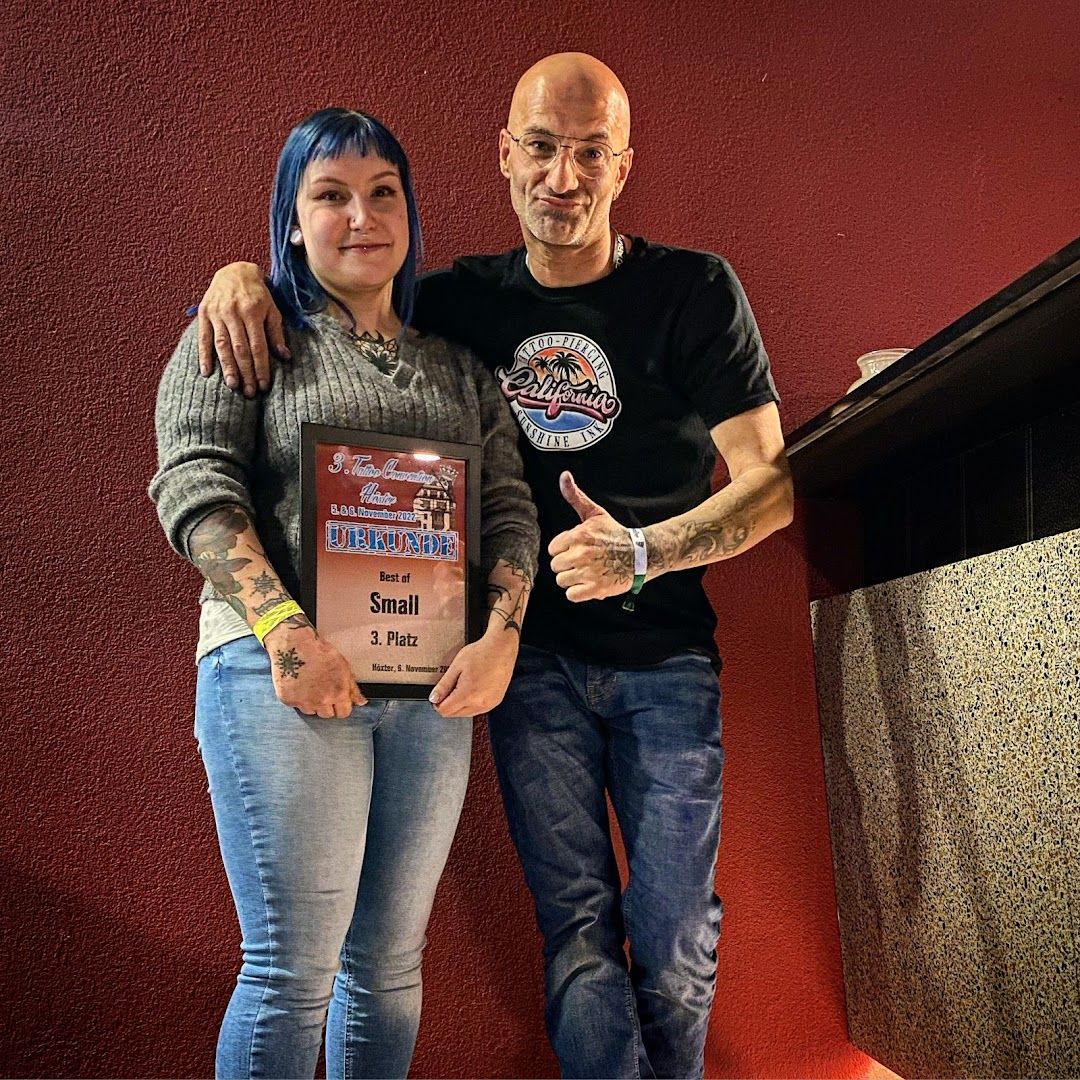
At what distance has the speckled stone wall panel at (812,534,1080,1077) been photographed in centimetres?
149

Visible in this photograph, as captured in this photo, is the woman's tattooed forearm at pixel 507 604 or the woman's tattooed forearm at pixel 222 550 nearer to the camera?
the woman's tattooed forearm at pixel 222 550

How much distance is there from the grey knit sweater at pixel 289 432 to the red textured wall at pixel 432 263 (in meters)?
0.53

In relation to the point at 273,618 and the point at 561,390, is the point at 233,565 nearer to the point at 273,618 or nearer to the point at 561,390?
the point at 273,618

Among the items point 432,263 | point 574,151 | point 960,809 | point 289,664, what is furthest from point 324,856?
point 432,263

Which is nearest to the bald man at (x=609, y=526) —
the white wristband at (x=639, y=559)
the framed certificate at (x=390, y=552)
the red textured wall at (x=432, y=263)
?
the white wristband at (x=639, y=559)

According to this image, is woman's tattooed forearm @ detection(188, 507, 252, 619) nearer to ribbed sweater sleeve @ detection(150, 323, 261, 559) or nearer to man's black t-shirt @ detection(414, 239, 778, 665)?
ribbed sweater sleeve @ detection(150, 323, 261, 559)

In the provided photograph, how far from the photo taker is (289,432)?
4.84 ft

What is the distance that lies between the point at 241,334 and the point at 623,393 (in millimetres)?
562

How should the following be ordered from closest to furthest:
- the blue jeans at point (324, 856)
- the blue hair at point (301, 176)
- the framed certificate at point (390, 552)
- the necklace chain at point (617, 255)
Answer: the blue jeans at point (324, 856) < the framed certificate at point (390, 552) < the blue hair at point (301, 176) < the necklace chain at point (617, 255)

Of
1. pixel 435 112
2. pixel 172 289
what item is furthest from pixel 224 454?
pixel 435 112

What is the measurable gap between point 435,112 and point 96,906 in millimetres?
1512

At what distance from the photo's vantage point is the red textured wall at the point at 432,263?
1881 mm

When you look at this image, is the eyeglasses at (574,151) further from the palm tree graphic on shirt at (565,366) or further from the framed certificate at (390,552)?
the framed certificate at (390,552)

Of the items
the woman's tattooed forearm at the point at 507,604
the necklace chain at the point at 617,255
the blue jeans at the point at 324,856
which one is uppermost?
the necklace chain at the point at 617,255
